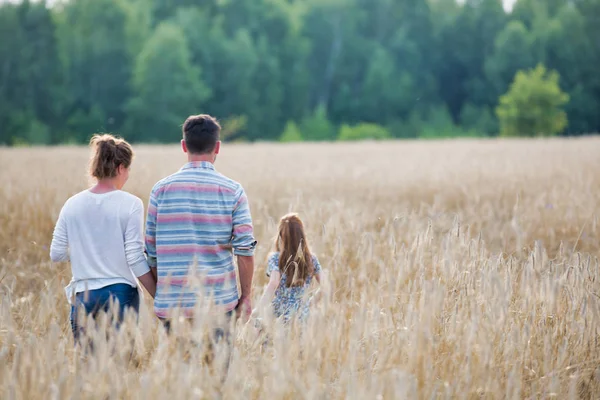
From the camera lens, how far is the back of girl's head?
319cm

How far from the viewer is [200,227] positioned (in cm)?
317

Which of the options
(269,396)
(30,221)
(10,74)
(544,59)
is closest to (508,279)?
(269,396)

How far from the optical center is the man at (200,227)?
314 cm

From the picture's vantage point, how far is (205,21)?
173ft

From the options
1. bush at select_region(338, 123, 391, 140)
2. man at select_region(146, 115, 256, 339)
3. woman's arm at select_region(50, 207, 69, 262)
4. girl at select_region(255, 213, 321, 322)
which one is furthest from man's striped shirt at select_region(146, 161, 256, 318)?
bush at select_region(338, 123, 391, 140)

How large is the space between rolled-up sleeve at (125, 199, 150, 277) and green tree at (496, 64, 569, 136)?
48756mm

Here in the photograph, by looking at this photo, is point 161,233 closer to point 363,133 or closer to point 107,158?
point 107,158

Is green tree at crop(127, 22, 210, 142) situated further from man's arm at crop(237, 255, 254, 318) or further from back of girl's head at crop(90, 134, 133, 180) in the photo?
man's arm at crop(237, 255, 254, 318)

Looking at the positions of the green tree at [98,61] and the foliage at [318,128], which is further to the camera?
the foliage at [318,128]

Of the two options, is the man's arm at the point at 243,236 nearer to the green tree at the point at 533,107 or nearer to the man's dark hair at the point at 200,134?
the man's dark hair at the point at 200,134

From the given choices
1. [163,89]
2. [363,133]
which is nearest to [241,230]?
[163,89]

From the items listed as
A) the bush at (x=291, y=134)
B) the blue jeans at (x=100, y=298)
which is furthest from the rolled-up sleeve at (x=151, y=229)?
the bush at (x=291, y=134)

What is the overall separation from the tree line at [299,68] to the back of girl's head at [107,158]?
1460 inches

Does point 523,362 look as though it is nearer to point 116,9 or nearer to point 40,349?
point 40,349
